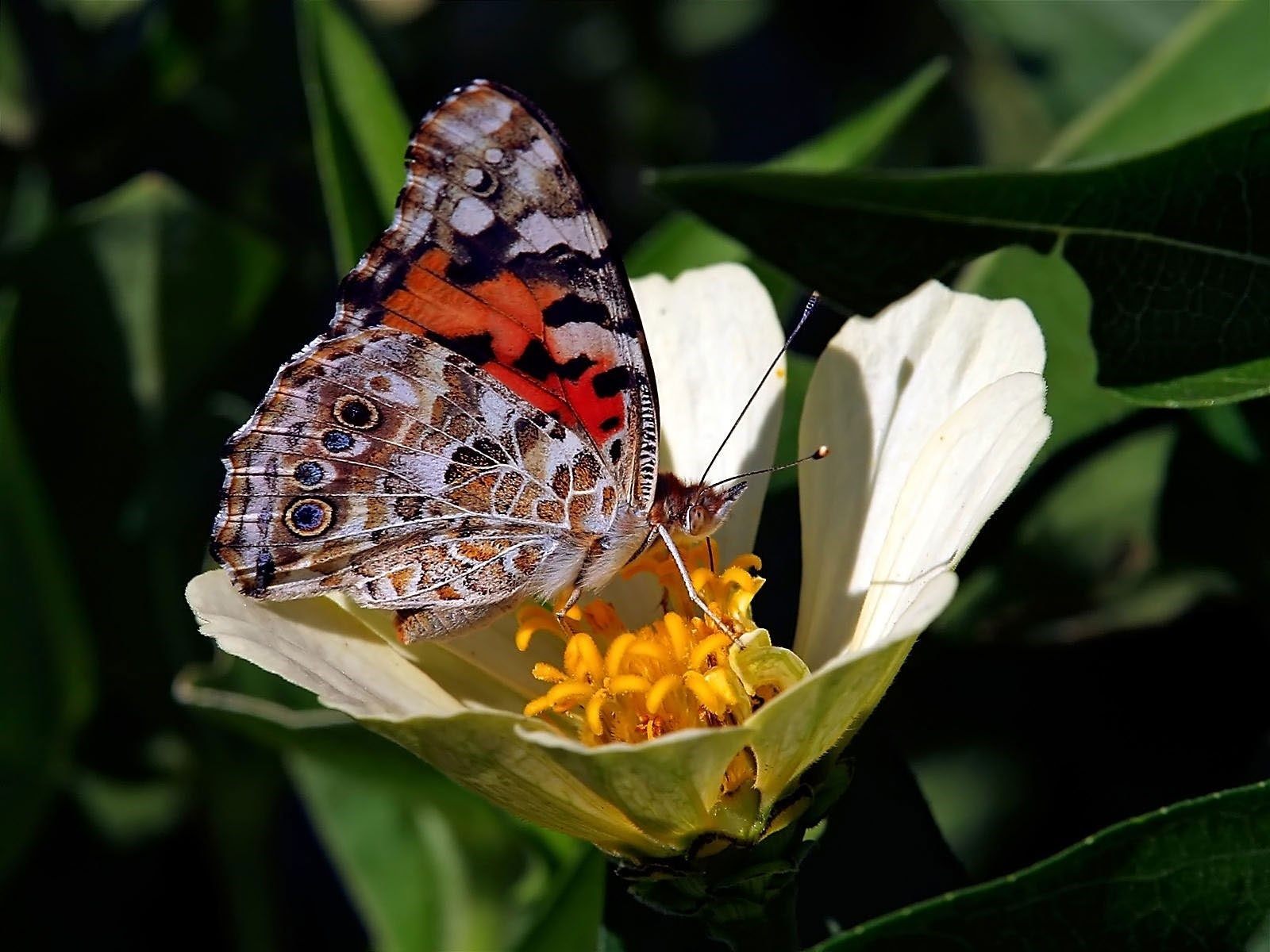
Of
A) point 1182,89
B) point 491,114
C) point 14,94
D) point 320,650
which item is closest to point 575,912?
point 320,650

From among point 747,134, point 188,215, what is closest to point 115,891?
point 188,215

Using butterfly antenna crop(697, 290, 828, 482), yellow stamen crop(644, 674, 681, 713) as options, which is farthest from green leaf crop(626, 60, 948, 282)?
yellow stamen crop(644, 674, 681, 713)

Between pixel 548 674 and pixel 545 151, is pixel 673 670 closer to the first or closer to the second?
pixel 548 674

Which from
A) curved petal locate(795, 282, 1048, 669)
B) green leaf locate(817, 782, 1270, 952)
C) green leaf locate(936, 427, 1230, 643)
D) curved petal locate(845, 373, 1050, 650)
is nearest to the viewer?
green leaf locate(817, 782, 1270, 952)

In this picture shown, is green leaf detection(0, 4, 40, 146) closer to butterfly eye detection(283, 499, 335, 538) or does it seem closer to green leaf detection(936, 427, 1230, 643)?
Answer: butterfly eye detection(283, 499, 335, 538)

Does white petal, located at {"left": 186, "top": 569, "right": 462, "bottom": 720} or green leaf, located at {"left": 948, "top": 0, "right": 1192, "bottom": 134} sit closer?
white petal, located at {"left": 186, "top": 569, "right": 462, "bottom": 720}

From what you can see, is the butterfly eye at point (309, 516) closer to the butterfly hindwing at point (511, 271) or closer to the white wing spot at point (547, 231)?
the butterfly hindwing at point (511, 271)

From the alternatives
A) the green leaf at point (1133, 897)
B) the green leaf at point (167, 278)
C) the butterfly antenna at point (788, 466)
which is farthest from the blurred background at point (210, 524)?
the green leaf at point (1133, 897)
